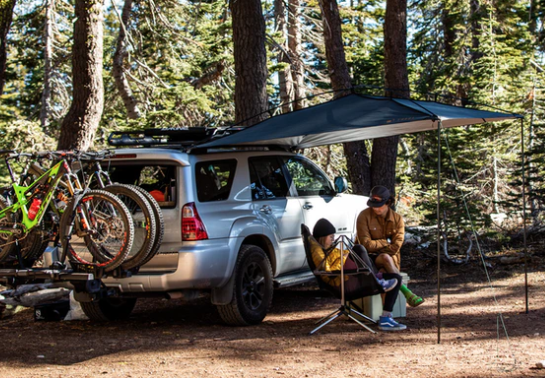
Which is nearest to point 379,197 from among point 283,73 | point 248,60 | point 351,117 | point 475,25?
point 351,117

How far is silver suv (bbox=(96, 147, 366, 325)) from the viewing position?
21.4ft

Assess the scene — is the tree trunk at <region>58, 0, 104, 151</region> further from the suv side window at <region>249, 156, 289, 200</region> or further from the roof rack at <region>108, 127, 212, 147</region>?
the suv side window at <region>249, 156, 289, 200</region>

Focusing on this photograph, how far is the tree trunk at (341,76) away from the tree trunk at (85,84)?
13.2 feet

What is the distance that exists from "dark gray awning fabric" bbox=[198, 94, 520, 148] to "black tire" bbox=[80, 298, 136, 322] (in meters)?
2.32

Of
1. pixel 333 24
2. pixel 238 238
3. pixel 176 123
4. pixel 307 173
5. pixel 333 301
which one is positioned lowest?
pixel 333 301

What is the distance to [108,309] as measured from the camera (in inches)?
308

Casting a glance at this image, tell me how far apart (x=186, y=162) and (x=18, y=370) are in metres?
2.45

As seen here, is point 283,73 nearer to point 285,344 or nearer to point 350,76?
point 350,76

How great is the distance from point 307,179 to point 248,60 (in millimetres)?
3215

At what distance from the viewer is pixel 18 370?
217 inches

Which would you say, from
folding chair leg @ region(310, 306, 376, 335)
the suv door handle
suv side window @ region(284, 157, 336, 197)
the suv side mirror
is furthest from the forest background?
folding chair leg @ region(310, 306, 376, 335)

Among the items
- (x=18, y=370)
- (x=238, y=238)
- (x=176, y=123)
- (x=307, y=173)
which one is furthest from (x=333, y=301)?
(x=176, y=123)

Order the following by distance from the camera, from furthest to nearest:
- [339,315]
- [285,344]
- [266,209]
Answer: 1. [266,209]
2. [339,315]
3. [285,344]

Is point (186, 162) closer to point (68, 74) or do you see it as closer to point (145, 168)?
point (145, 168)
